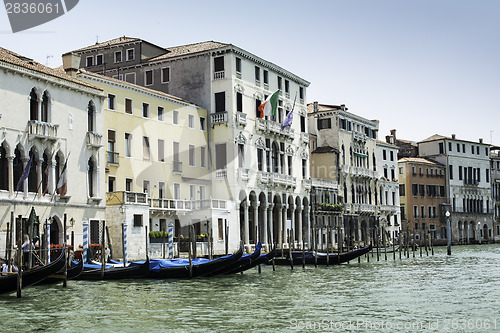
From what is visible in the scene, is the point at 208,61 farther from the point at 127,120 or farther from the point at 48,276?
the point at 48,276

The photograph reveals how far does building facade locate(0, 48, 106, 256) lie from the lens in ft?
82.3

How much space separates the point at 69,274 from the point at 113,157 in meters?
11.0

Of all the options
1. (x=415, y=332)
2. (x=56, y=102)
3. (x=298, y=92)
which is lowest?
(x=415, y=332)

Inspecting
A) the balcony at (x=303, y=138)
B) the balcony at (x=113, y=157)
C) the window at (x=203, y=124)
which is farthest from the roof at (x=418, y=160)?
the balcony at (x=113, y=157)

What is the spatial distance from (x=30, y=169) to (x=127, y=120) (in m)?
6.70

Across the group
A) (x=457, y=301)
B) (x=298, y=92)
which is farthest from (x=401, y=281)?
(x=298, y=92)

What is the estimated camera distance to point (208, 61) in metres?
38.2

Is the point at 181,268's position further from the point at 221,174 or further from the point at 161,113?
the point at 221,174

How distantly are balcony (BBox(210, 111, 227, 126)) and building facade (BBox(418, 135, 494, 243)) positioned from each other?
33.6 meters

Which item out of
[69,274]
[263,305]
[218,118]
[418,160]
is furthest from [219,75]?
[418,160]

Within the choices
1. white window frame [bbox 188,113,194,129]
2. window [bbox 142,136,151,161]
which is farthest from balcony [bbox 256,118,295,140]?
window [bbox 142,136,151,161]

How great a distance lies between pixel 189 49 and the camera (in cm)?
3944

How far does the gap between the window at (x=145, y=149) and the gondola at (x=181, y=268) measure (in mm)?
10049

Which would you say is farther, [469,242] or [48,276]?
[469,242]
